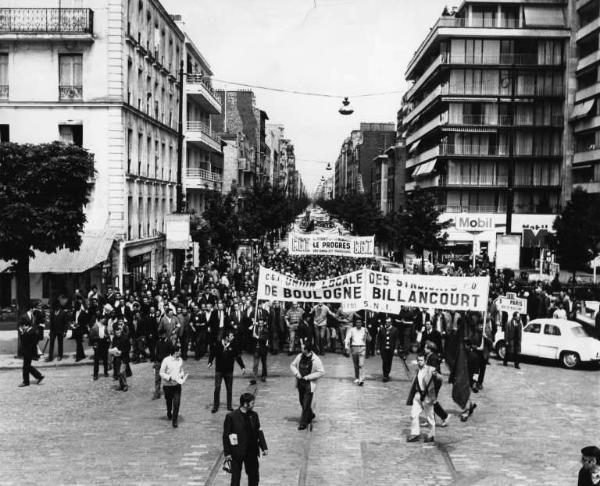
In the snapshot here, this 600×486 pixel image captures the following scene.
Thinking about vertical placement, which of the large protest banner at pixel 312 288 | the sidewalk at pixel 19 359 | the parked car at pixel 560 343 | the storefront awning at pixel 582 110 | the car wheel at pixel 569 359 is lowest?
the sidewalk at pixel 19 359

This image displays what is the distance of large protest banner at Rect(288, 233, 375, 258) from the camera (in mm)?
39188

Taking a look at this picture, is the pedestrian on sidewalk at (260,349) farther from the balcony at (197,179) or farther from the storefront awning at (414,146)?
the storefront awning at (414,146)

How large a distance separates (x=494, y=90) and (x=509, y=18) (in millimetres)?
6369

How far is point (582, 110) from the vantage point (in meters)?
60.2

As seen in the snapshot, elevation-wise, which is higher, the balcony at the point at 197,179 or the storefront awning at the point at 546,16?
the storefront awning at the point at 546,16

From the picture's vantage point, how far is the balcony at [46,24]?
105 feet

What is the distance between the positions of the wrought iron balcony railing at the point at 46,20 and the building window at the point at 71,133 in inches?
157

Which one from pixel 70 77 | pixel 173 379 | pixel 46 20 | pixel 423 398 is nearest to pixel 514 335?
pixel 423 398

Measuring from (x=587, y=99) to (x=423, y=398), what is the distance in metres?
52.9

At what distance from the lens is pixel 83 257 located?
2944cm

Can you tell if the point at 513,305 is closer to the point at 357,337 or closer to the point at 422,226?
the point at 357,337

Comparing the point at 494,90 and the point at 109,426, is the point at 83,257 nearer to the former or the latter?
the point at 109,426

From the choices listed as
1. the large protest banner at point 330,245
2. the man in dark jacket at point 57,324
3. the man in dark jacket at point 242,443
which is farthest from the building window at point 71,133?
the man in dark jacket at point 242,443

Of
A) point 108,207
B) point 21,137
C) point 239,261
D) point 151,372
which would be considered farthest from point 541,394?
point 239,261
